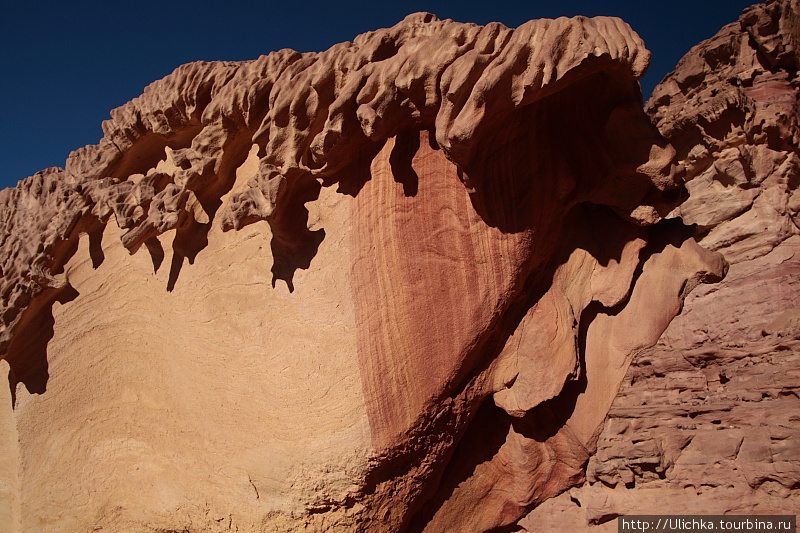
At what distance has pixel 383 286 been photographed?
2680 mm

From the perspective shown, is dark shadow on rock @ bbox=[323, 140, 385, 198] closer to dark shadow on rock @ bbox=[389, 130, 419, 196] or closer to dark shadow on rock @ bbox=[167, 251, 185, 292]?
dark shadow on rock @ bbox=[389, 130, 419, 196]

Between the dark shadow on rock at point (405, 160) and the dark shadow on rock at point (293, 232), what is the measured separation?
0.45m

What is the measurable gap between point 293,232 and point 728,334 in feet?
8.27

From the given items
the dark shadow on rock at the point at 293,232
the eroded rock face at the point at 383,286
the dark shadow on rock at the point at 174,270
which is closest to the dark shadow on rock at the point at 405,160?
the eroded rock face at the point at 383,286

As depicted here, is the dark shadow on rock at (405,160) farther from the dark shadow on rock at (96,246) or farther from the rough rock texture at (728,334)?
the dark shadow on rock at (96,246)

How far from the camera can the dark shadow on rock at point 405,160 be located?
2678mm

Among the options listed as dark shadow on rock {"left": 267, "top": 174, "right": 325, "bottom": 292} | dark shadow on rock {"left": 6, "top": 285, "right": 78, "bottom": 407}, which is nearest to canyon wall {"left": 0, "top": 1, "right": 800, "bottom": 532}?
dark shadow on rock {"left": 267, "top": 174, "right": 325, "bottom": 292}

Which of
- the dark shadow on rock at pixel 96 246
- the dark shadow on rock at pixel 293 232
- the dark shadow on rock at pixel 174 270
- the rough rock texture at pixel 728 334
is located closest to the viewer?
the rough rock texture at pixel 728 334

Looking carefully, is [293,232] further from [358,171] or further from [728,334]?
[728,334]

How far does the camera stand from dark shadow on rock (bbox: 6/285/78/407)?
3729 millimetres

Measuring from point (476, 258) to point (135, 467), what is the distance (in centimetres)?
221

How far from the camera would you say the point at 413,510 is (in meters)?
2.90

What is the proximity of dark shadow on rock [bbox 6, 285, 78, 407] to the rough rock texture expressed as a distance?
3.05 m

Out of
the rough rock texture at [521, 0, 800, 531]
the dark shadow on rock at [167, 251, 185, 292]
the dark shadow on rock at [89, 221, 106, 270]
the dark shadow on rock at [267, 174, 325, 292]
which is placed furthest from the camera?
the dark shadow on rock at [89, 221, 106, 270]
